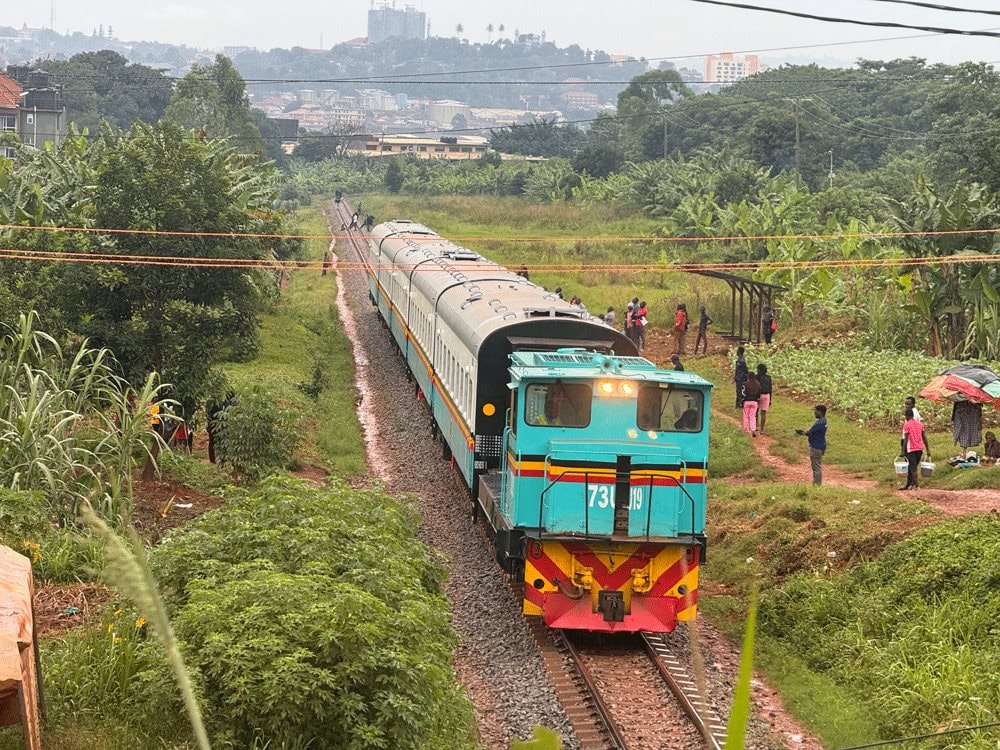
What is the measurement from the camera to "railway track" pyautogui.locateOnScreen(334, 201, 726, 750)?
10.7m

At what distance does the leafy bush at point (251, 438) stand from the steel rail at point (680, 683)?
21.7 ft

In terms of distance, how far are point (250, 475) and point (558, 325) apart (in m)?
5.35

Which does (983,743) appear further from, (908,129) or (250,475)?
(908,129)

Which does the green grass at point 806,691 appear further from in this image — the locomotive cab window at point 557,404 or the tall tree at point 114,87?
the tall tree at point 114,87

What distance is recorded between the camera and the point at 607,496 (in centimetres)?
1262

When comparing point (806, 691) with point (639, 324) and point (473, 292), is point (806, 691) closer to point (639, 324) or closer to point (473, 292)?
point (473, 292)

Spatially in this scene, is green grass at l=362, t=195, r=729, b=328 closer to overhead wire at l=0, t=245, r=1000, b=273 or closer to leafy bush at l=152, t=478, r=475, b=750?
overhead wire at l=0, t=245, r=1000, b=273

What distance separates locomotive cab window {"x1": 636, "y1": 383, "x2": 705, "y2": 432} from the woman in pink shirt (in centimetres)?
570

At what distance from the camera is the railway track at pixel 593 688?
422 inches

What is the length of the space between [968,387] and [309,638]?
1270 cm

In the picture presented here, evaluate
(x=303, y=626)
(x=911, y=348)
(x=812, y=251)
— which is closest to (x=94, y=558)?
(x=303, y=626)

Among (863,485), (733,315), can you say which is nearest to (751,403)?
(863,485)

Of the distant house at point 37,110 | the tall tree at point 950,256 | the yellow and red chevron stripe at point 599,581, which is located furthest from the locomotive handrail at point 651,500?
the distant house at point 37,110

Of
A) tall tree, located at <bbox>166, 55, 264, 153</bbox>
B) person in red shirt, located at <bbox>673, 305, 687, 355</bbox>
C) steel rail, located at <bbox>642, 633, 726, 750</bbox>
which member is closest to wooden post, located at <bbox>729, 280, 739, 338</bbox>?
person in red shirt, located at <bbox>673, 305, 687, 355</bbox>
